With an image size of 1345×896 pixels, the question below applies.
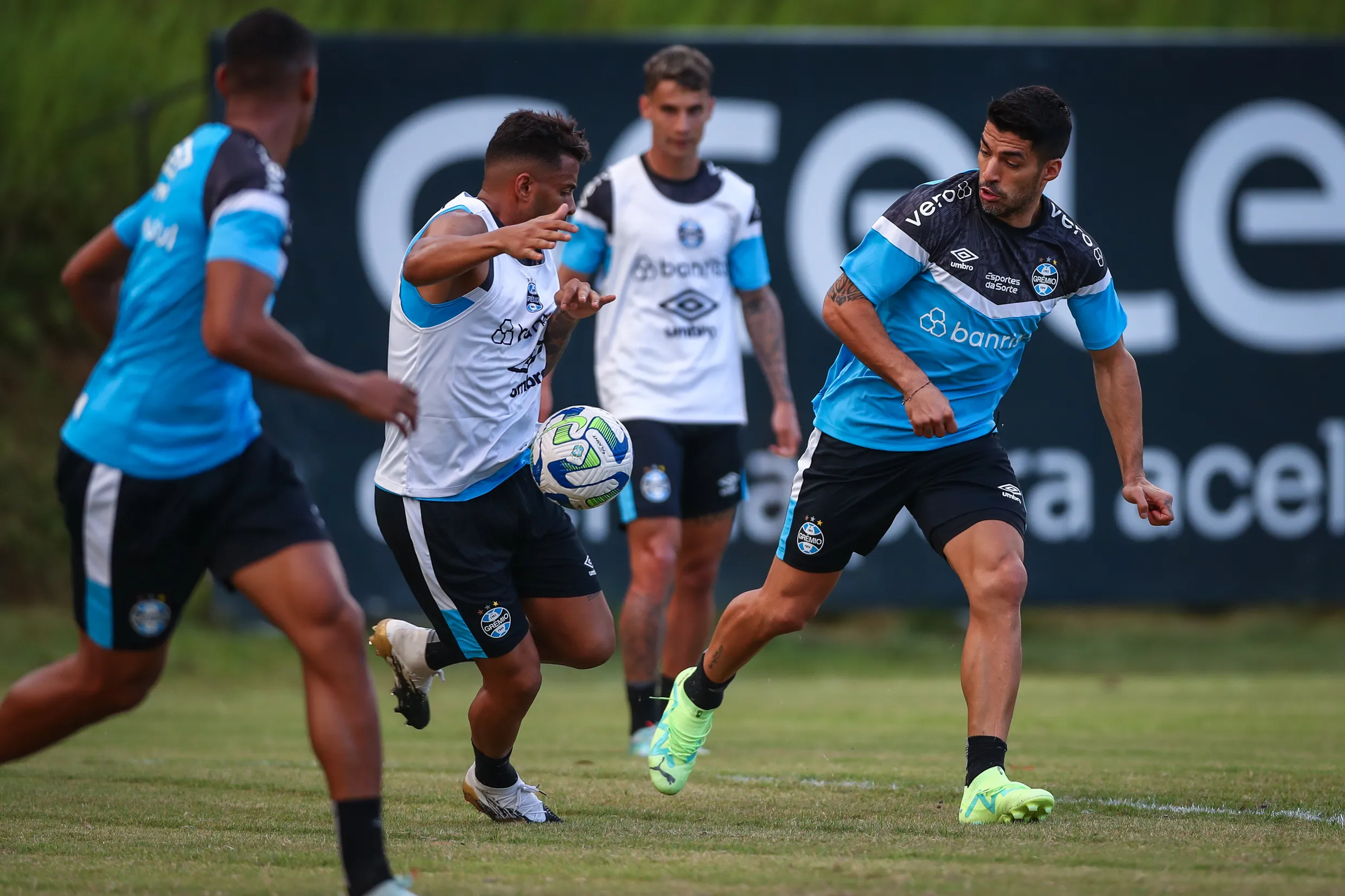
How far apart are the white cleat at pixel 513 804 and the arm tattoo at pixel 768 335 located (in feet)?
10.0

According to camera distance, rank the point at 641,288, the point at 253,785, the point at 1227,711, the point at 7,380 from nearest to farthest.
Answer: the point at 253,785 → the point at 641,288 → the point at 1227,711 → the point at 7,380

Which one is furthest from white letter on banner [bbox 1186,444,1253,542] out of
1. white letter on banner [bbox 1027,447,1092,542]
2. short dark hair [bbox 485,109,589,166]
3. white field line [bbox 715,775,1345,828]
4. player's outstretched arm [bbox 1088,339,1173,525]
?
short dark hair [bbox 485,109,589,166]

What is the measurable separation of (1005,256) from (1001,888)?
261 centimetres

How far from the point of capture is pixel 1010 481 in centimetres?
598

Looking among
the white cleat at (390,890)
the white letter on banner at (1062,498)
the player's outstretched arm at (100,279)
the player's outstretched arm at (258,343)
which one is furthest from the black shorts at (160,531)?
the white letter on banner at (1062,498)

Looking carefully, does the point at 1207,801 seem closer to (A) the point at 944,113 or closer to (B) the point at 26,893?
(B) the point at 26,893

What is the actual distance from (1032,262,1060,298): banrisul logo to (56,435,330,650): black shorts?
2.96m

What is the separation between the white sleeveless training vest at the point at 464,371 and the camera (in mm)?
5402

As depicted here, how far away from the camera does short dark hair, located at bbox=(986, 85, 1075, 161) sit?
5699mm

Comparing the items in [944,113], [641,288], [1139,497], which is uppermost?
[944,113]

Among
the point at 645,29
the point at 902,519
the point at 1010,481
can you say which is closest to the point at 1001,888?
the point at 1010,481

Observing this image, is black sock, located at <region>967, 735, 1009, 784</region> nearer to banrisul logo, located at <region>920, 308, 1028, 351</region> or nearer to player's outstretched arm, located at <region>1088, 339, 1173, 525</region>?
player's outstretched arm, located at <region>1088, 339, 1173, 525</region>

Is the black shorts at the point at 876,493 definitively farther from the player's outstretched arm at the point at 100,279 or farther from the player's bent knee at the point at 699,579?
the player's outstretched arm at the point at 100,279

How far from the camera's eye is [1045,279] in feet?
19.3
